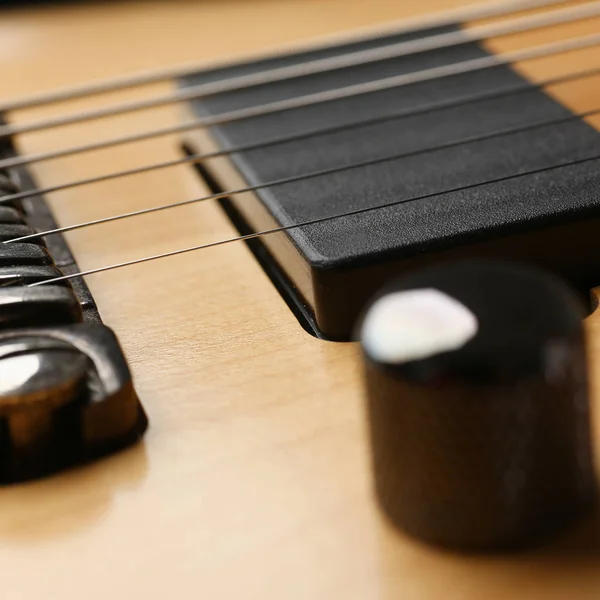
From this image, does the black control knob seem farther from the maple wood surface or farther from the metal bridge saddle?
the metal bridge saddle

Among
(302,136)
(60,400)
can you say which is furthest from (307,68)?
(60,400)

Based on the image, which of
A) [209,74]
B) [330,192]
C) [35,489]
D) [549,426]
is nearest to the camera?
[549,426]

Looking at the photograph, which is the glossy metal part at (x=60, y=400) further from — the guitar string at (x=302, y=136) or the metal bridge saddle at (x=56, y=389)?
the guitar string at (x=302, y=136)

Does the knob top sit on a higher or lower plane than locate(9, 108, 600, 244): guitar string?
higher

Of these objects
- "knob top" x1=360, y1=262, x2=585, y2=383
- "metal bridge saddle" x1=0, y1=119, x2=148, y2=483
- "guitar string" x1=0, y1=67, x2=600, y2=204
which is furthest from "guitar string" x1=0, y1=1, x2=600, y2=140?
"knob top" x1=360, y1=262, x2=585, y2=383

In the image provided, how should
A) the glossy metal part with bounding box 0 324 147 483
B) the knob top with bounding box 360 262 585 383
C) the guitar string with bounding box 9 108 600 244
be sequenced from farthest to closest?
the guitar string with bounding box 9 108 600 244 → the glossy metal part with bounding box 0 324 147 483 → the knob top with bounding box 360 262 585 383

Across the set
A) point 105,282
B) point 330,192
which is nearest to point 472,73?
point 330,192

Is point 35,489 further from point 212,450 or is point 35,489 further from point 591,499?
point 591,499
